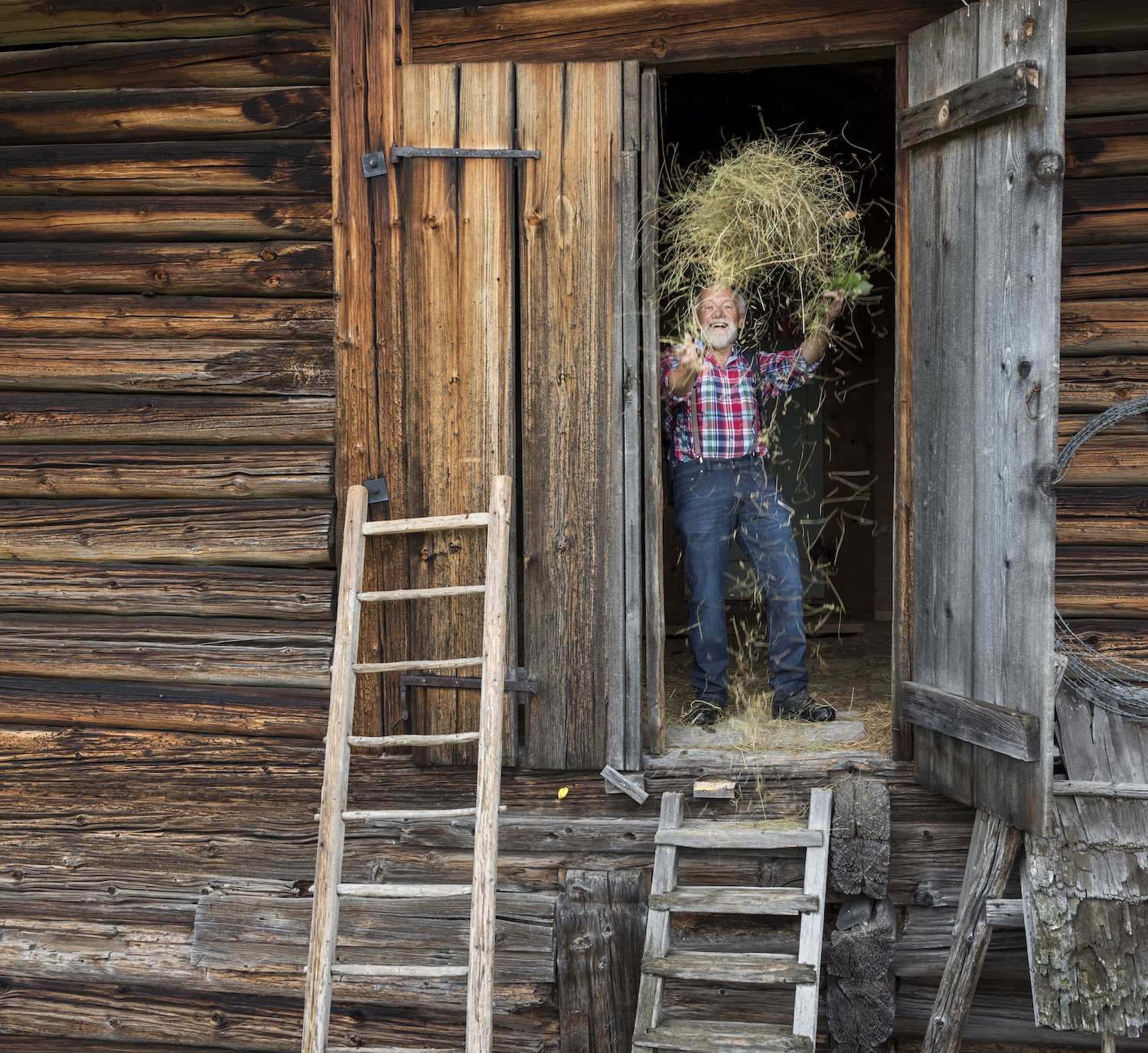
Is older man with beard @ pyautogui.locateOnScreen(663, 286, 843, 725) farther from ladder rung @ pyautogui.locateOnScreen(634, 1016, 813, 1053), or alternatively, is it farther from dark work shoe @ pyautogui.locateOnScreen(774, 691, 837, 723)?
ladder rung @ pyautogui.locateOnScreen(634, 1016, 813, 1053)

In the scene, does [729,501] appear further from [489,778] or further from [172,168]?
[172,168]

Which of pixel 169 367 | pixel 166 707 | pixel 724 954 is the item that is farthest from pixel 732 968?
pixel 169 367

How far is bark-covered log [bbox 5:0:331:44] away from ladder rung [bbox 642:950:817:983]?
346 centimetres

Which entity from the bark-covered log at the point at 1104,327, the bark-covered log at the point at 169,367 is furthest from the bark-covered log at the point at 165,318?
the bark-covered log at the point at 1104,327

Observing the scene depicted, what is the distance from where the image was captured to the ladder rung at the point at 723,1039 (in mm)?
3092

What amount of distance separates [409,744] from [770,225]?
2.25 meters

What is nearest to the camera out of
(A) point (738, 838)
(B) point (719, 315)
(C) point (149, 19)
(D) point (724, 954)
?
(D) point (724, 954)

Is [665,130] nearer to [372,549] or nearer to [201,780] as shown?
[372,549]

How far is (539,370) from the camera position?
3678mm

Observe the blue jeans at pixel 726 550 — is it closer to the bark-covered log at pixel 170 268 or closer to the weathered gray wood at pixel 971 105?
the weathered gray wood at pixel 971 105

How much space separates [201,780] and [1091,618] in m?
3.38

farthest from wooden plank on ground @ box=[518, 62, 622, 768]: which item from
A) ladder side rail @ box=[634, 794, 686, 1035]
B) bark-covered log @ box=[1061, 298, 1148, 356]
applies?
bark-covered log @ box=[1061, 298, 1148, 356]

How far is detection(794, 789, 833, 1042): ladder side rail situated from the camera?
10.3 feet

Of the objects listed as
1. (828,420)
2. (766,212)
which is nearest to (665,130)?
(828,420)
